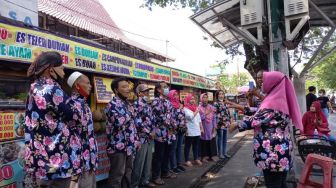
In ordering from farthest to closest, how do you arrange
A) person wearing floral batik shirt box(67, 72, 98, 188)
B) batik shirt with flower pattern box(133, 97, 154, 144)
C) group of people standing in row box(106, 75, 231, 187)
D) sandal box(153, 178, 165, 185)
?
1. sandal box(153, 178, 165, 185)
2. batik shirt with flower pattern box(133, 97, 154, 144)
3. group of people standing in row box(106, 75, 231, 187)
4. person wearing floral batik shirt box(67, 72, 98, 188)

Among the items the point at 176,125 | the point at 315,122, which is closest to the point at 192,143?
the point at 176,125

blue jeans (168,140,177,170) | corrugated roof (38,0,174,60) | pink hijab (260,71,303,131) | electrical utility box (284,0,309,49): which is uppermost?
corrugated roof (38,0,174,60)

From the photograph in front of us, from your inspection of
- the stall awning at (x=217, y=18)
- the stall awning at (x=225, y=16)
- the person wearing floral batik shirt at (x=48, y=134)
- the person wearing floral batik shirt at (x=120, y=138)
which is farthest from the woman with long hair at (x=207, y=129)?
the person wearing floral batik shirt at (x=48, y=134)

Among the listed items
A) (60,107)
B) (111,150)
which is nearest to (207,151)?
(111,150)

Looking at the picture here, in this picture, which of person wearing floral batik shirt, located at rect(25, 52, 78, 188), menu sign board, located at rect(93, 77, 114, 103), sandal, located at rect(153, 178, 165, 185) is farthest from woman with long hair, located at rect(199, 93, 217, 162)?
person wearing floral batik shirt, located at rect(25, 52, 78, 188)

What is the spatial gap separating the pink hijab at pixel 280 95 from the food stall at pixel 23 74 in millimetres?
2625

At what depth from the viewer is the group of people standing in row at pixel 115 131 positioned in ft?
9.70

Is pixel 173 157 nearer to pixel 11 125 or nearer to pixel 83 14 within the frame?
pixel 11 125

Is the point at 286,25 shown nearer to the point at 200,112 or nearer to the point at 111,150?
the point at 111,150

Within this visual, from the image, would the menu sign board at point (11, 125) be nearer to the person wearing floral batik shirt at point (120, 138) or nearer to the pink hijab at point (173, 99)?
the person wearing floral batik shirt at point (120, 138)

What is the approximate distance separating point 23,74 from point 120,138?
147 cm

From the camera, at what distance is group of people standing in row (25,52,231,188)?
2.96 metres

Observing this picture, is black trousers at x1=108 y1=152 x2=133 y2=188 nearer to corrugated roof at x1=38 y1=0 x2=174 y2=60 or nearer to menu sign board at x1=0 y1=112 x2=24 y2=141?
menu sign board at x1=0 y1=112 x2=24 y2=141

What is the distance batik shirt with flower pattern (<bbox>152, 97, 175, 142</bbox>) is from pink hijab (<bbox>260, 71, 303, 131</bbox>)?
296cm
